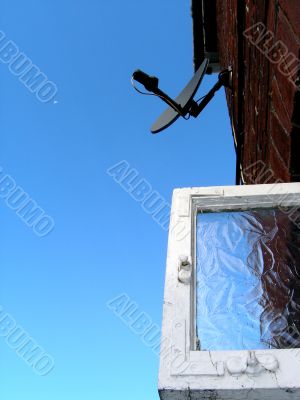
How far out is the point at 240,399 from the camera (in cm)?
90

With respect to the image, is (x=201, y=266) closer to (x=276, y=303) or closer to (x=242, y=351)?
(x=276, y=303)

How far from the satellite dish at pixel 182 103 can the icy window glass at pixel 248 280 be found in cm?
176

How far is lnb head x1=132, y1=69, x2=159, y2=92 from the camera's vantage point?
127 inches

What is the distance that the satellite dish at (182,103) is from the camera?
321 cm

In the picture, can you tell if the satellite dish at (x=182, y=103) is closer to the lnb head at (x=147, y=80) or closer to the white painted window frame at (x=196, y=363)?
the lnb head at (x=147, y=80)

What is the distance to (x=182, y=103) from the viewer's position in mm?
3289

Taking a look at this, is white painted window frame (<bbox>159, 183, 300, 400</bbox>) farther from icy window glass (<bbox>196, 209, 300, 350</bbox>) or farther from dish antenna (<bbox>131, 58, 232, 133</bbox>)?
dish antenna (<bbox>131, 58, 232, 133</bbox>)

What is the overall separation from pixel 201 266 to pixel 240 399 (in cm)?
48

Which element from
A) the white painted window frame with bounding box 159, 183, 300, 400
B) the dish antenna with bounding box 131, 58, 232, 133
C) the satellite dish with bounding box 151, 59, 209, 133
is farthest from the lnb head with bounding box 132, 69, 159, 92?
the white painted window frame with bounding box 159, 183, 300, 400

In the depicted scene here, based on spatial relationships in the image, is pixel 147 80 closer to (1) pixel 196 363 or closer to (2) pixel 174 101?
(2) pixel 174 101

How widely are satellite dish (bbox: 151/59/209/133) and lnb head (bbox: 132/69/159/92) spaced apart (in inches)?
9.3

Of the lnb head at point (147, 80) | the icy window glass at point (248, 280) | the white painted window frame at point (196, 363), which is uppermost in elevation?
the lnb head at point (147, 80)

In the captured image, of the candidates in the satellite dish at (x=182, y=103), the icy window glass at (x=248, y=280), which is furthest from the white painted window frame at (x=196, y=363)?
the satellite dish at (x=182, y=103)

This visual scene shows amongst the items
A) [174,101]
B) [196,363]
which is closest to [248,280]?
[196,363]
